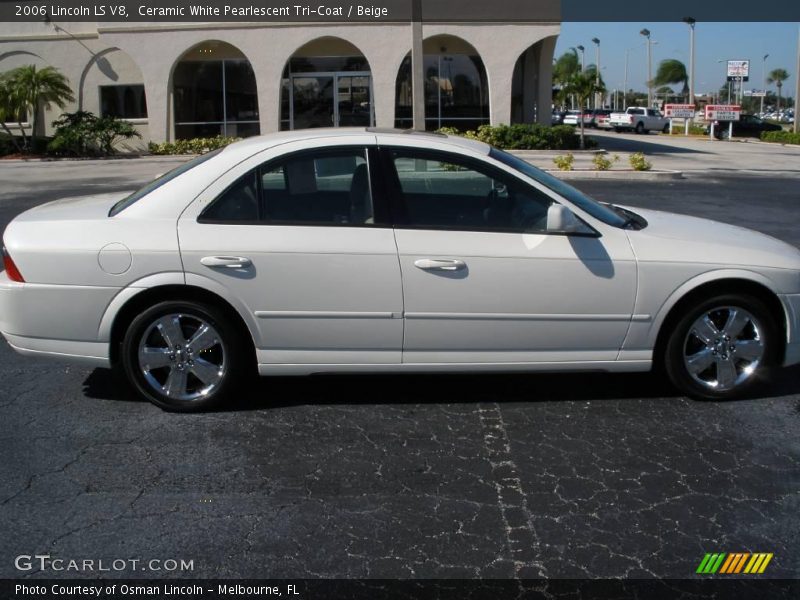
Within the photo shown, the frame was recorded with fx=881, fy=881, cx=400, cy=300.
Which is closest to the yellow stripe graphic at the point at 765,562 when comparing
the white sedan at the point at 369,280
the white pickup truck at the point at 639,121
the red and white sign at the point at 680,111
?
the white sedan at the point at 369,280

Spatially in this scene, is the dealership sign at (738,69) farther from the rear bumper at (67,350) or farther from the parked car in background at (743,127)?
the rear bumper at (67,350)

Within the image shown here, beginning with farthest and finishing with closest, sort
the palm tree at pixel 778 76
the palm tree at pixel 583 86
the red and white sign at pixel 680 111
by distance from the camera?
Result: the palm tree at pixel 778 76 < the red and white sign at pixel 680 111 < the palm tree at pixel 583 86

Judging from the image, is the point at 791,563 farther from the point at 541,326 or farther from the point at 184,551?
the point at 184,551

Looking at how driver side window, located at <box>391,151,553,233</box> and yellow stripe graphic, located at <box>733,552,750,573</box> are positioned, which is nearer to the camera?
yellow stripe graphic, located at <box>733,552,750,573</box>

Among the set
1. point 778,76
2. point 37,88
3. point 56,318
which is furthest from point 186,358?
point 778,76

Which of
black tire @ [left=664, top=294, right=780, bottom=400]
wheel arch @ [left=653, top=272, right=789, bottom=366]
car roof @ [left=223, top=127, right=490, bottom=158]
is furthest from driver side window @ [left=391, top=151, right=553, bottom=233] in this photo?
black tire @ [left=664, top=294, right=780, bottom=400]

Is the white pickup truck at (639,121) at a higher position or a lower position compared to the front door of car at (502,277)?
higher

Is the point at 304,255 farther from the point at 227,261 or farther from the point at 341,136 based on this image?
the point at 341,136

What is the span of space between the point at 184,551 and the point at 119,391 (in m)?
2.23

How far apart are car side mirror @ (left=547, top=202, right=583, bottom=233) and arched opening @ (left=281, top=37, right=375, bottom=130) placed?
2517cm

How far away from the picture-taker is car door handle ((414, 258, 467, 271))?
5035 millimetres

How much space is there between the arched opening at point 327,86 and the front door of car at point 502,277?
82.0 ft

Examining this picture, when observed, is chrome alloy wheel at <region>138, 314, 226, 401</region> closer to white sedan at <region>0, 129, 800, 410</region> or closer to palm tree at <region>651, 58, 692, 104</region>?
white sedan at <region>0, 129, 800, 410</region>

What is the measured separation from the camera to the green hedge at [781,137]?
4166cm
